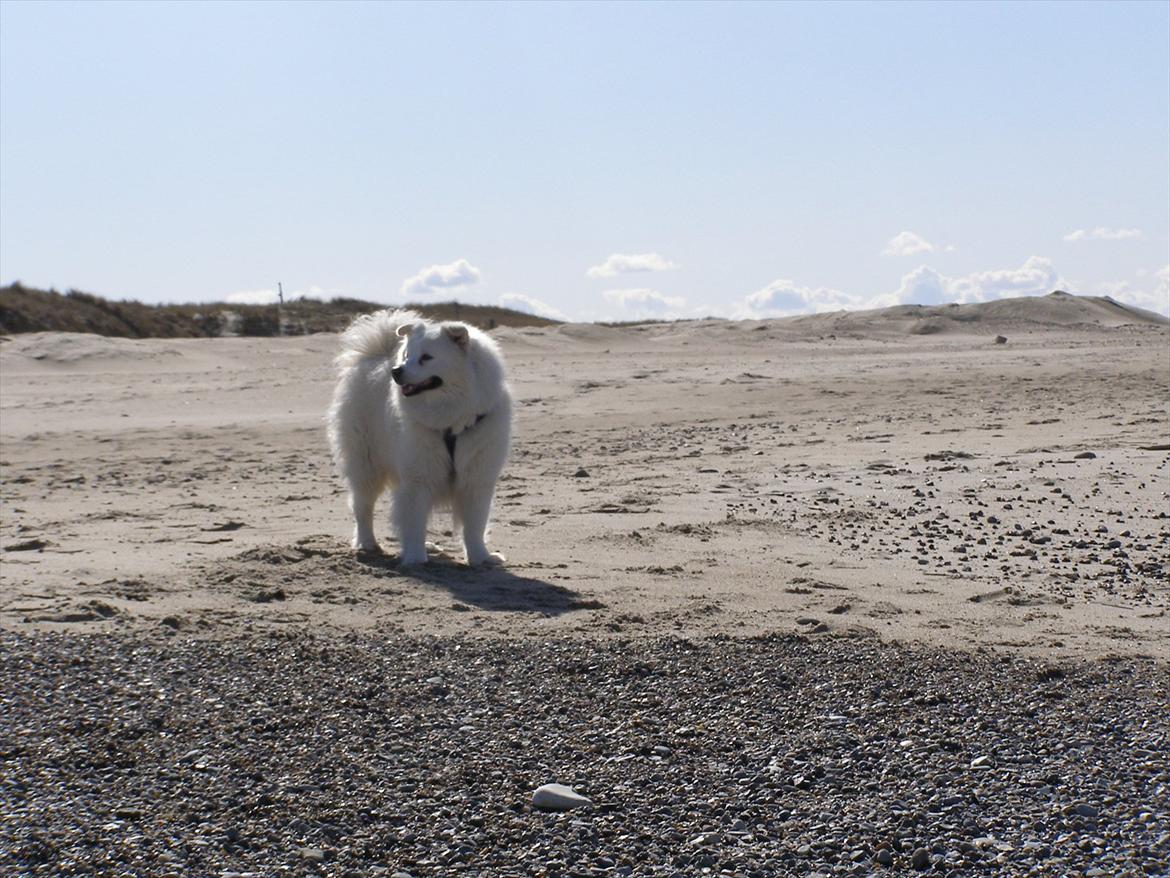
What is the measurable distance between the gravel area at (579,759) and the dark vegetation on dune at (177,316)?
23017mm

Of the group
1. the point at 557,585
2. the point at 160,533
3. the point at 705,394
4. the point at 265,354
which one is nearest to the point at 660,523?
the point at 557,585

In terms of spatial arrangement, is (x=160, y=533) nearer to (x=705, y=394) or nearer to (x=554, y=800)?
(x=554, y=800)

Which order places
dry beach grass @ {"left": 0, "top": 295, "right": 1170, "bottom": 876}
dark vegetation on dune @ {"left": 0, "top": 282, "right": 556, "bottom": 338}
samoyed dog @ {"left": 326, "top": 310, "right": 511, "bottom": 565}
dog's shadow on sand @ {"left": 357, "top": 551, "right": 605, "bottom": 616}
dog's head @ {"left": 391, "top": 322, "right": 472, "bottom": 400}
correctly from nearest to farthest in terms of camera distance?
dry beach grass @ {"left": 0, "top": 295, "right": 1170, "bottom": 876}, dog's shadow on sand @ {"left": 357, "top": 551, "right": 605, "bottom": 616}, dog's head @ {"left": 391, "top": 322, "right": 472, "bottom": 400}, samoyed dog @ {"left": 326, "top": 310, "right": 511, "bottom": 565}, dark vegetation on dune @ {"left": 0, "top": 282, "right": 556, "bottom": 338}

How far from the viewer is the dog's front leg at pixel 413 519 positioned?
833cm

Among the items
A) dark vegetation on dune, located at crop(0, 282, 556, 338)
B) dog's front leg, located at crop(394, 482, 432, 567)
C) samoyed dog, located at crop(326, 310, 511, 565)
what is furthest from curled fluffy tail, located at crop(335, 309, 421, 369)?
dark vegetation on dune, located at crop(0, 282, 556, 338)

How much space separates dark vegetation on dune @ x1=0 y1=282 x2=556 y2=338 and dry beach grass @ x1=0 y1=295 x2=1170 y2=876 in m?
16.9

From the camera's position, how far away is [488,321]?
3700 centimetres

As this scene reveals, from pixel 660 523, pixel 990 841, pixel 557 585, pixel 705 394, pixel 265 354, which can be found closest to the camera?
pixel 990 841

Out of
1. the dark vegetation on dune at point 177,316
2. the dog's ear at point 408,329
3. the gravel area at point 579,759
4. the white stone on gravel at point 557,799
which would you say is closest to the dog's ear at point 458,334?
the dog's ear at point 408,329

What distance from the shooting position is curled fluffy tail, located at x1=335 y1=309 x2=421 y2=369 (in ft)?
30.1

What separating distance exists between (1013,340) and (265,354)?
13.6m

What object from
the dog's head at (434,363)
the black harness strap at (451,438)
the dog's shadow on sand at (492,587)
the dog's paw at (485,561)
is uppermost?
the dog's head at (434,363)

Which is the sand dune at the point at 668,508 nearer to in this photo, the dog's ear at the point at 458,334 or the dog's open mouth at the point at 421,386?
the dog's open mouth at the point at 421,386

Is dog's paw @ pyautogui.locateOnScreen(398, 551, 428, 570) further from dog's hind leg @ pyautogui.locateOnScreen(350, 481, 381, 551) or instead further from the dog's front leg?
dog's hind leg @ pyautogui.locateOnScreen(350, 481, 381, 551)
